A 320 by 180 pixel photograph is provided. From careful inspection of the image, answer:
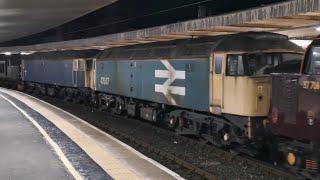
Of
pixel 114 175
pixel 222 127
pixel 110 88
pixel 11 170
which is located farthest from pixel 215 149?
pixel 110 88

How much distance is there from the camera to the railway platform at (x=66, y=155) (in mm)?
10453

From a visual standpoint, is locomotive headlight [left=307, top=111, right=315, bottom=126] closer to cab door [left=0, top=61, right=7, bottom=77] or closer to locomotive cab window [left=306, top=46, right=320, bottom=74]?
locomotive cab window [left=306, top=46, right=320, bottom=74]

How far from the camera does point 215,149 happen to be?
14.6 meters

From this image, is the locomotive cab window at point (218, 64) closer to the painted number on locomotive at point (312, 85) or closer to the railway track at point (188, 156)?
the railway track at point (188, 156)

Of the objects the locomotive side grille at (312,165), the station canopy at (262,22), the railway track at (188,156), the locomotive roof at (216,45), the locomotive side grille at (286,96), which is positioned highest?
the station canopy at (262,22)

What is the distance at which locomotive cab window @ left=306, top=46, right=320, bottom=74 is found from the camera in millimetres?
8883

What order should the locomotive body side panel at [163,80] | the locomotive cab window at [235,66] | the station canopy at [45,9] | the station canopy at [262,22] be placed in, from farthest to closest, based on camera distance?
the station canopy at [45,9]
the locomotive body side panel at [163,80]
the locomotive cab window at [235,66]
the station canopy at [262,22]

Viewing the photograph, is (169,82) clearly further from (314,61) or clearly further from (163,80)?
(314,61)

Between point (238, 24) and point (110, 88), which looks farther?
point (110, 88)

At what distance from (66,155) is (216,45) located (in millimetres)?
4844

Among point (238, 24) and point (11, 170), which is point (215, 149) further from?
point (11, 170)

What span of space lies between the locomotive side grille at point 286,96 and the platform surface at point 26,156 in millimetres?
4236

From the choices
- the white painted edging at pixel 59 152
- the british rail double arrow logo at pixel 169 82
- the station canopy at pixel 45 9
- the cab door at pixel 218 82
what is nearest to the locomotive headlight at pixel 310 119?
the white painted edging at pixel 59 152

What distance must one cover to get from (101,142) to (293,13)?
671 cm
